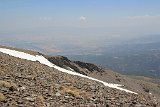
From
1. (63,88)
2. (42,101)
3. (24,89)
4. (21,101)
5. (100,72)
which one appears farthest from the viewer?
(100,72)

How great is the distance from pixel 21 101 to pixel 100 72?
72.1 metres

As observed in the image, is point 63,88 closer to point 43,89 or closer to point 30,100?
point 43,89

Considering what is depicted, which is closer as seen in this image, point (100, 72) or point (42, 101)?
point (42, 101)

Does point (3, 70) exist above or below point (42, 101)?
above

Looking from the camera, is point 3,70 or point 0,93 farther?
point 3,70

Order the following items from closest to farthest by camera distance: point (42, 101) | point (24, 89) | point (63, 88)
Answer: point (42, 101) < point (24, 89) < point (63, 88)

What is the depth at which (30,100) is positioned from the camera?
1947 cm

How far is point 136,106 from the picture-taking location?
25.4 meters

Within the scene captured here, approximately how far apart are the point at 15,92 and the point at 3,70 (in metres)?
7.76

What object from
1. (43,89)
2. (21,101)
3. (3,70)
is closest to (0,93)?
(21,101)

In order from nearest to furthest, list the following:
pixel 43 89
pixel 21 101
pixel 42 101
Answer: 1. pixel 21 101
2. pixel 42 101
3. pixel 43 89

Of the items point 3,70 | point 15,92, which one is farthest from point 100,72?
point 15,92

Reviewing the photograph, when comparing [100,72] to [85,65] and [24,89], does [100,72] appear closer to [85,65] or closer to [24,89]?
[85,65]

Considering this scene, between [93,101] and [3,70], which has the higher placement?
[3,70]
